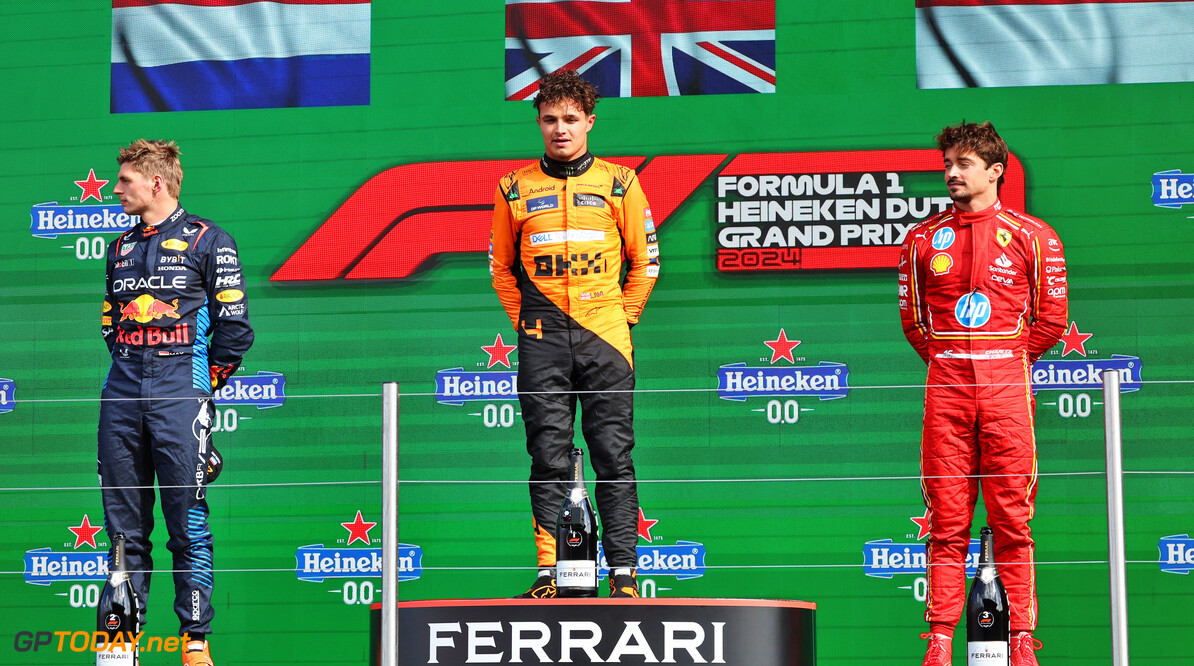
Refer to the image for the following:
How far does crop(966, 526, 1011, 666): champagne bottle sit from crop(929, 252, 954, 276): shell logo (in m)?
0.64

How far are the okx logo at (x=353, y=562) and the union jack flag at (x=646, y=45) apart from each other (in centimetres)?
155

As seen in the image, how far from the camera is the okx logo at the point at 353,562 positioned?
15.5 feet

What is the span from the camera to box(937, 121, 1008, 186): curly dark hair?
11.0 feet

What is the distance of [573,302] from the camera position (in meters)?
3.41

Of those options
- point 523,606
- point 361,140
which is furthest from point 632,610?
point 361,140

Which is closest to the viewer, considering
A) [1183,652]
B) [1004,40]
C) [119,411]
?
[119,411]

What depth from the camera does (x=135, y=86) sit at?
507 centimetres

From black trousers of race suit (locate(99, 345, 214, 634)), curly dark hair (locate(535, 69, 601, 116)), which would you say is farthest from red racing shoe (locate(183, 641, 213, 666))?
curly dark hair (locate(535, 69, 601, 116))

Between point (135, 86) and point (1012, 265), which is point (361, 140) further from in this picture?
point (1012, 265)

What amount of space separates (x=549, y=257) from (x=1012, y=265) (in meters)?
1.10

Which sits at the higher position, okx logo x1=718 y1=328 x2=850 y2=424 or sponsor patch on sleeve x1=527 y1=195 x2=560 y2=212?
sponsor patch on sleeve x1=527 y1=195 x2=560 y2=212

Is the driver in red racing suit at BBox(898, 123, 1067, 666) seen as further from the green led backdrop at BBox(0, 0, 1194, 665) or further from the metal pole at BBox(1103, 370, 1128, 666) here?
the green led backdrop at BBox(0, 0, 1194, 665)

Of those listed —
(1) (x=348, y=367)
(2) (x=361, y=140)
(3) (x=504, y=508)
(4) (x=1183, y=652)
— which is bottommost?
(4) (x=1183, y=652)

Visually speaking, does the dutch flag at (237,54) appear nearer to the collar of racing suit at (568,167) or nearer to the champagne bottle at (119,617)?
the collar of racing suit at (568,167)
